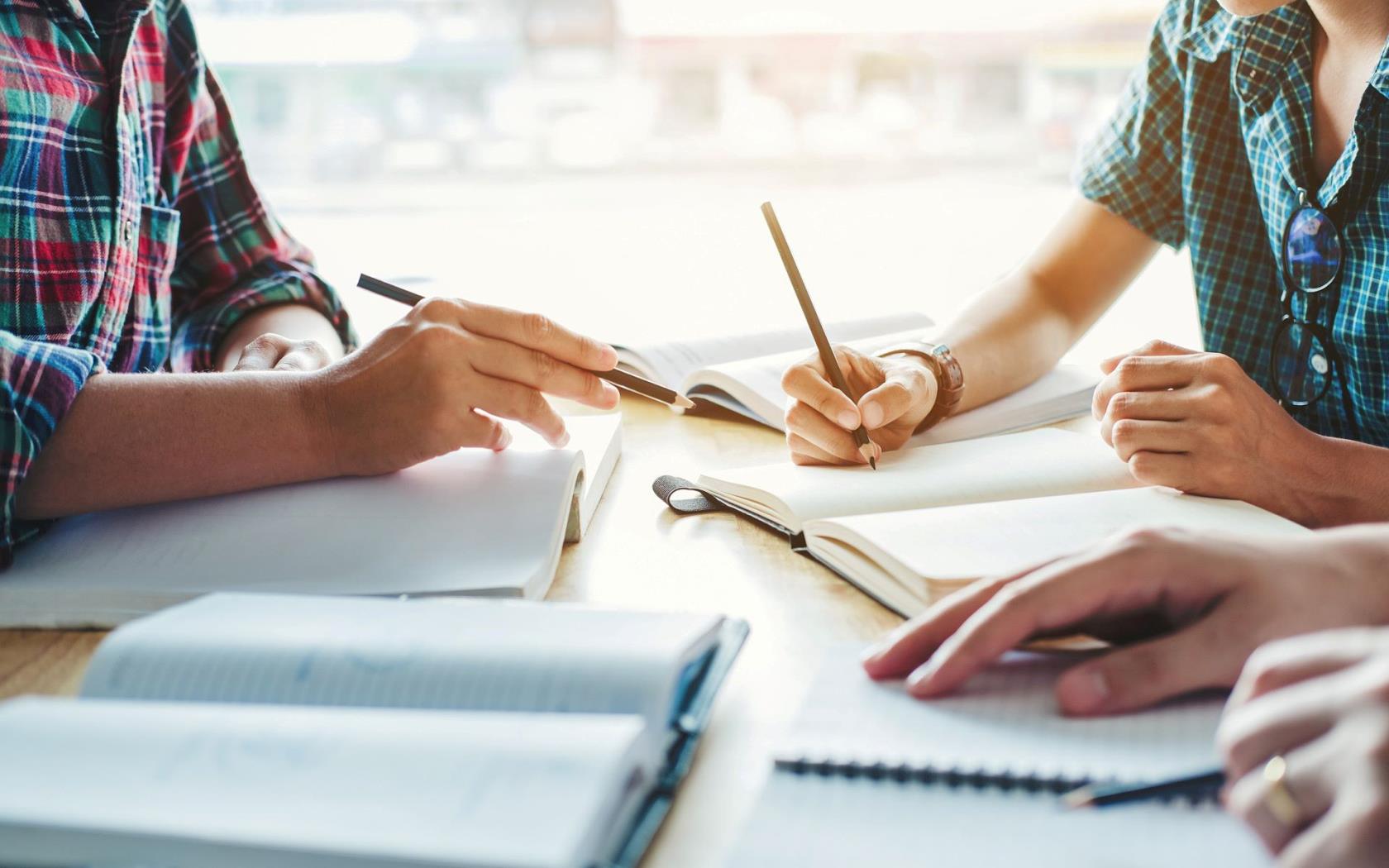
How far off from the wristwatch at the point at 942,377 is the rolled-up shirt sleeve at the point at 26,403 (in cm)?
70

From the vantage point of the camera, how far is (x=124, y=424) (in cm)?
79

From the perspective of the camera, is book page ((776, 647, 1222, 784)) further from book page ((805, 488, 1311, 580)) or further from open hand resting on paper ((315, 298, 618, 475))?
open hand resting on paper ((315, 298, 618, 475))

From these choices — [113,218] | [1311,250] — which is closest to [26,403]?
[113,218]

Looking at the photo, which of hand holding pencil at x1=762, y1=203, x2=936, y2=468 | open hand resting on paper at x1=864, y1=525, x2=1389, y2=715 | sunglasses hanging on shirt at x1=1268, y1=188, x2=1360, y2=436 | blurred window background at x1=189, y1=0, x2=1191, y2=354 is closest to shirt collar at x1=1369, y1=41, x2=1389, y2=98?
sunglasses hanging on shirt at x1=1268, y1=188, x2=1360, y2=436

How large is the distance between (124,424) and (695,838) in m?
0.54

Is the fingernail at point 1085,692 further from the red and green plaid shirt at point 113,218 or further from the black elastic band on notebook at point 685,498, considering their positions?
the red and green plaid shirt at point 113,218

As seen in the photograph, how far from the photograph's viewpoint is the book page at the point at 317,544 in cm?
68

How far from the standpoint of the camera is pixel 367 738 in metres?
0.42

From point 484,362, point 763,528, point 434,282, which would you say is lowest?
point 434,282

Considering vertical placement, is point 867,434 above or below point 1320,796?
below

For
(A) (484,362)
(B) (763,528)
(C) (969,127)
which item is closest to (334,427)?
(A) (484,362)

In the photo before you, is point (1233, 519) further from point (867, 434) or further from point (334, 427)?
point (334, 427)

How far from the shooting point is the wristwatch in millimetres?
1079

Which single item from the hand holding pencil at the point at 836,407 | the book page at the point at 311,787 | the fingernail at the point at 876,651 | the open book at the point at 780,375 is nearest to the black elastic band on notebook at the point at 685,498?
the hand holding pencil at the point at 836,407
